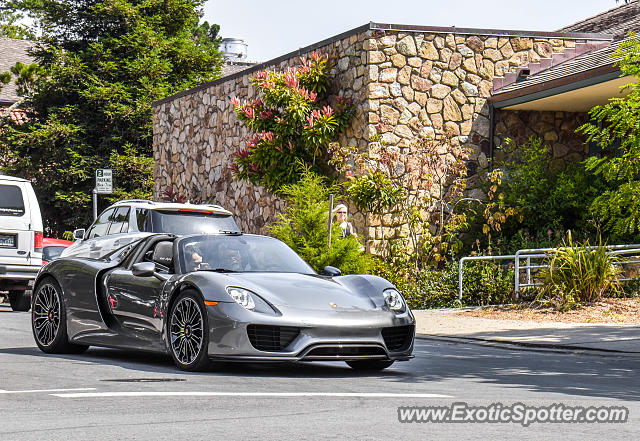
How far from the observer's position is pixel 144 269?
9.77 m

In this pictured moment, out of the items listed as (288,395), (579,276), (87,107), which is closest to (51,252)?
(579,276)

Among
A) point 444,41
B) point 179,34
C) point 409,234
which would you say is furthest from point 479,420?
point 179,34

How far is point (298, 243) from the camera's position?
60.3 feet

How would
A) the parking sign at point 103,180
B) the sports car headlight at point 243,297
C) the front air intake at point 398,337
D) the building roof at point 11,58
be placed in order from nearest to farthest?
the sports car headlight at point 243,297 → the front air intake at point 398,337 → the parking sign at point 103,180 → the building roof at point 11,58

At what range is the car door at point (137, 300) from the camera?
975 cm

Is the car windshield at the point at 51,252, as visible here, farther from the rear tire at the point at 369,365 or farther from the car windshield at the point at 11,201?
the rear tire at the point at 369,365

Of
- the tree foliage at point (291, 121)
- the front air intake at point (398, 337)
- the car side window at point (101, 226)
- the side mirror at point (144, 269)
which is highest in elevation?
the tree foliage at point (291, 121)

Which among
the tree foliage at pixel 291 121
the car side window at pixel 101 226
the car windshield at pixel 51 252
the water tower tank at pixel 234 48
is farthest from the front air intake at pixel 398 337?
the water tower tank at pixel 234 48

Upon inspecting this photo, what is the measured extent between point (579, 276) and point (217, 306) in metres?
9.09

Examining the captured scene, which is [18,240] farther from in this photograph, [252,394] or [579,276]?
[252,394]

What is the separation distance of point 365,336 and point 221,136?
59.8 feet

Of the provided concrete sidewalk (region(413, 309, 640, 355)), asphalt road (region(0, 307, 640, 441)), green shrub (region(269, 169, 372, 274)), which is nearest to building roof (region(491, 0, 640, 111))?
green shrub (region(269, 169, 372, 274))

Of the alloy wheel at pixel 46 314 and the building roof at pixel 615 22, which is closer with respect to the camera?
the alloy wheel at pixel 46 314

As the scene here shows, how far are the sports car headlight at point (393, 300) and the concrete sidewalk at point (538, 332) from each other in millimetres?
3192
